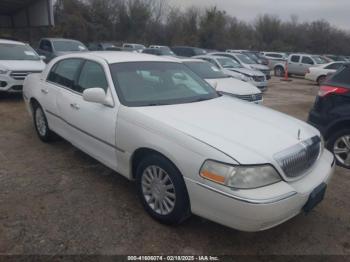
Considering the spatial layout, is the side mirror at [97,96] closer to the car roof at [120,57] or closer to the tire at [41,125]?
the car roof at [120,57]

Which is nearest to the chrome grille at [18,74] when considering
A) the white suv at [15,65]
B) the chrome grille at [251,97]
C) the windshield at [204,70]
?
the white suv at [15,65]

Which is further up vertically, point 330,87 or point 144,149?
point 330,87

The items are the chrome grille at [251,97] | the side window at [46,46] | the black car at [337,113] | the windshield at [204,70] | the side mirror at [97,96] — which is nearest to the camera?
the side mirror at [97,96]

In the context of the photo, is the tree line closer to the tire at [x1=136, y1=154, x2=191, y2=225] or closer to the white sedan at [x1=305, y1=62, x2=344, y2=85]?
the white sedan at [x1=305, y1=62, x2=344, y2=85]

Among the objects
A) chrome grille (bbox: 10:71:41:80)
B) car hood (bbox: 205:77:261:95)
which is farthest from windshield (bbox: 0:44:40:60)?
car hood (bbox: 205:77:261:95)

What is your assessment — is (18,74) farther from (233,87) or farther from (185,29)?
(185,29)

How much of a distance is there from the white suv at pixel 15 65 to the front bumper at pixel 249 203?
7.47m

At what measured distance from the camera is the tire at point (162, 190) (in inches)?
115

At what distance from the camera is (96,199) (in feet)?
12.2

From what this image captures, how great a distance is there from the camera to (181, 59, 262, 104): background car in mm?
8166

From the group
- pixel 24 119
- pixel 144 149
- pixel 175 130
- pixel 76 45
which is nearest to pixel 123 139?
pixel 144 149

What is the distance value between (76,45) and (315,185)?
13403 millimetres

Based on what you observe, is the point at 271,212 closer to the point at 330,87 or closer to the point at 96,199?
the point at 96,199

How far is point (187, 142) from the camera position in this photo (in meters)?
2.83
